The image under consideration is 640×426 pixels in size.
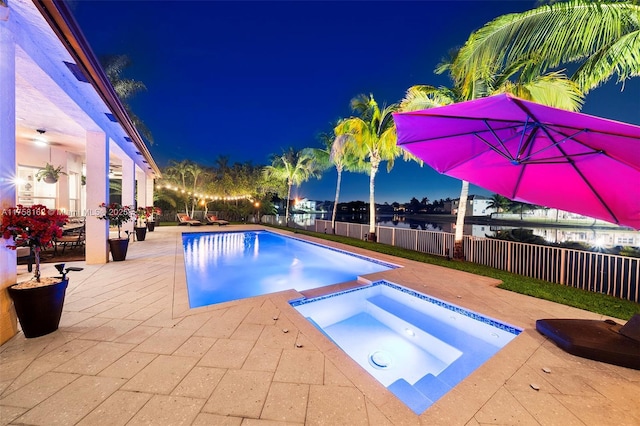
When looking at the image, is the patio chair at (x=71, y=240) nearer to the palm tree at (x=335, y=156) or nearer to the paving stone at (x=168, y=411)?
the paving stone at (x=168, y=411)

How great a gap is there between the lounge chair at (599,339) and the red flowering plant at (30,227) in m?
5.65

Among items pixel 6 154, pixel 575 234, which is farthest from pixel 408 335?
pixel 575 234

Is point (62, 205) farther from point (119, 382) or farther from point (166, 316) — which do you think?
point (119, 382)

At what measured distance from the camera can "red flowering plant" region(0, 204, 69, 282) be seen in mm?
2451

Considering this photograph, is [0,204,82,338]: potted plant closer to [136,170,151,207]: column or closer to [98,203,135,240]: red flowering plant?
[98,203,135,240]: red flowering plant

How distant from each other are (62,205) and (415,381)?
501 inches

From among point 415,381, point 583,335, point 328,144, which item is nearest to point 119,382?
point 415,381

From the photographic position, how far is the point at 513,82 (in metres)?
6.07

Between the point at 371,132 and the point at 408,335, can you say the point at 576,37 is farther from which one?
the point at 371,132

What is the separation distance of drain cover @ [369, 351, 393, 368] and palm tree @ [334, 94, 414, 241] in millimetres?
7575

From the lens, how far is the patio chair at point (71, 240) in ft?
21.5

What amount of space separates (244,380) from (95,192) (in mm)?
6220

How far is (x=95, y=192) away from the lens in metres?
5.65

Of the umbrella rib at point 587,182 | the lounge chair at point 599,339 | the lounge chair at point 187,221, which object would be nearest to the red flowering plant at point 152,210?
the lounge chair at point 187,221
